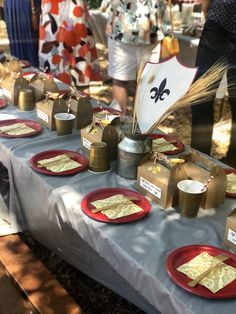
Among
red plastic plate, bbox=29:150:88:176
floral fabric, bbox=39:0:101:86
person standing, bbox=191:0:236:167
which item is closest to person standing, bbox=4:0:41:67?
floral fabric, bbox=39:0:101:86

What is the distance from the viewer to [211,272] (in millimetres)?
1062

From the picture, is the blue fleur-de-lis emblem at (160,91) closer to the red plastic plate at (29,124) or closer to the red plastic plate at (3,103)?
the red plastic plate at (29,124)

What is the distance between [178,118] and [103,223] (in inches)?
124

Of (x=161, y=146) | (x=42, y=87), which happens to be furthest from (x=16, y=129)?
(x=161, y=146)

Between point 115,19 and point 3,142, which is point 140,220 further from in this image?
point 115,19

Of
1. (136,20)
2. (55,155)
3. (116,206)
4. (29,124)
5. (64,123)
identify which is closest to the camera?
(116,206)

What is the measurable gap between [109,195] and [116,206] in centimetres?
8

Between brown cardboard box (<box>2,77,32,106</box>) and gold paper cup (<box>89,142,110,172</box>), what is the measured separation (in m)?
0.77

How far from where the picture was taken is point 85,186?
145 cm

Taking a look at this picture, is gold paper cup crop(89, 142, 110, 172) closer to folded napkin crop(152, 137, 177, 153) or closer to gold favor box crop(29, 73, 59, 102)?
folded napkin crop(152, 137, 177, 153)

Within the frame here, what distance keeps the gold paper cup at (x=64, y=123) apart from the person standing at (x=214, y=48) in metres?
1.03

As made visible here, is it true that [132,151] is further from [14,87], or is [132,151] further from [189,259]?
[14,87]

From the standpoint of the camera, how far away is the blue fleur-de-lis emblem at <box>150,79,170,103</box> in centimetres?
141

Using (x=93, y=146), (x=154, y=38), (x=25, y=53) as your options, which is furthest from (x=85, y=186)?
(x=25, y=53)
